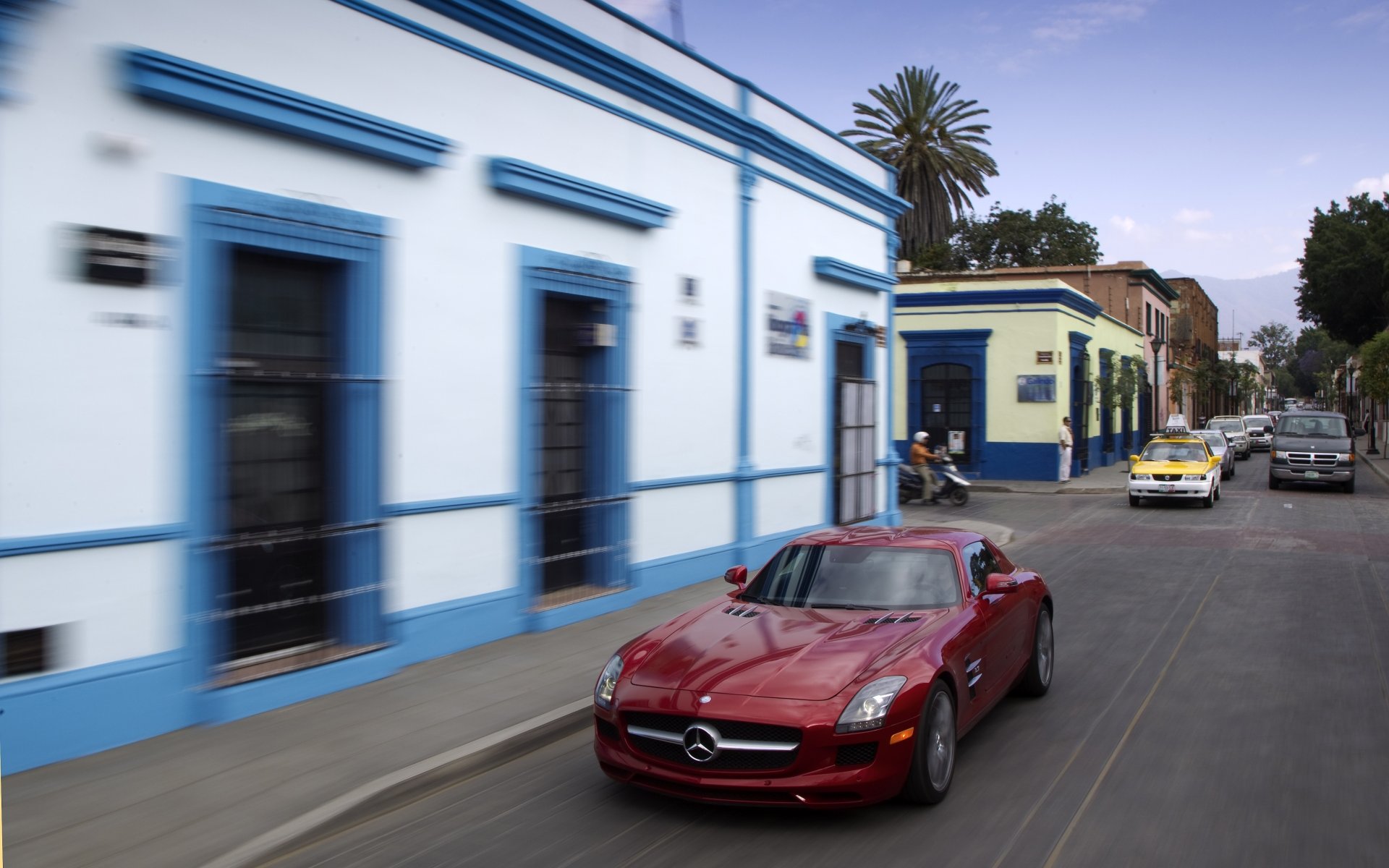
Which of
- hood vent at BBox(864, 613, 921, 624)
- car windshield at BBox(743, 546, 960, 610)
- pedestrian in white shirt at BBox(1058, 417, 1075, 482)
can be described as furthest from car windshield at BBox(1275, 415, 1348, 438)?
hood vent at BBox(864, 613, 921, 624)

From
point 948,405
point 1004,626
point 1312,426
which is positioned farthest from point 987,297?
point 1004,626

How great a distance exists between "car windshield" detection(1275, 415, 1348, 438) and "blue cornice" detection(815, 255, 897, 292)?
49.0 feet

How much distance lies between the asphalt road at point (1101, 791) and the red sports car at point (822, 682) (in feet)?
0.78

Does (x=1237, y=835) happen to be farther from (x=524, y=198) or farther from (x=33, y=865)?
(x=524, y=198)

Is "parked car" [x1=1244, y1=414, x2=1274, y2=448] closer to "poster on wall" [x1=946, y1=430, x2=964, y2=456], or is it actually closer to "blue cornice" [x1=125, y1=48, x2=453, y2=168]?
"poster on wall" [x1=946, y1=430, x2=964, y2=456]

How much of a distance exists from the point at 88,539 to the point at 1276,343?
20636cm

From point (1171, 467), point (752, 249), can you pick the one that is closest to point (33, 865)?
point (752, 249)

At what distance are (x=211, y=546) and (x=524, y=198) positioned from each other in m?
4.25

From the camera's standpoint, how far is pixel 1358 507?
21672 mm

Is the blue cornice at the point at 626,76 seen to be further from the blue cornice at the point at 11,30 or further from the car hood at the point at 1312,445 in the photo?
the car hood at the point at 1312,445

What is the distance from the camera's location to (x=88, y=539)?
5773 mm

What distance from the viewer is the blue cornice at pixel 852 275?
14812mm

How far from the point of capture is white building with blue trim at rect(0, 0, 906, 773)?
5.68 metres

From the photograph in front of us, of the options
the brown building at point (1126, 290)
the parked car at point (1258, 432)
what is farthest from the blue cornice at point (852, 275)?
the parked car at point (1258, 432)
